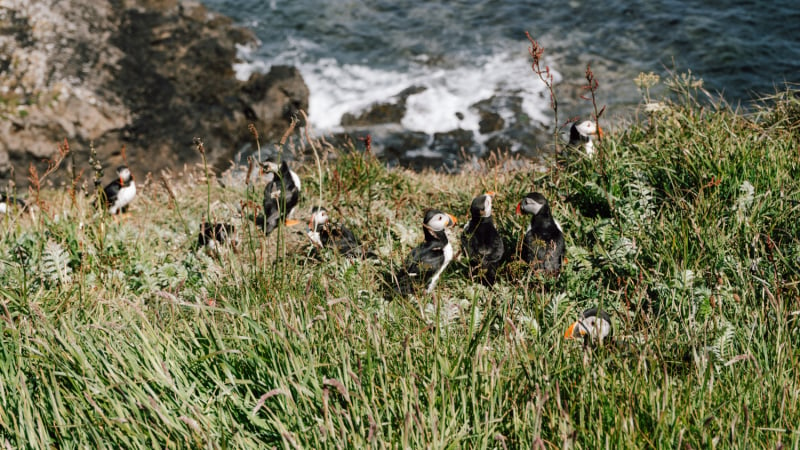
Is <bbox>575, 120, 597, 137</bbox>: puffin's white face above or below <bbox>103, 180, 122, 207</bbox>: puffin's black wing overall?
above

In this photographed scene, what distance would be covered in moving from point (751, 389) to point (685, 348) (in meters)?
0.62

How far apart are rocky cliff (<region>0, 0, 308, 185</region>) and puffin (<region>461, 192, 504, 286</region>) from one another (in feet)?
29.6

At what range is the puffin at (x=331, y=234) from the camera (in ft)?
18.9

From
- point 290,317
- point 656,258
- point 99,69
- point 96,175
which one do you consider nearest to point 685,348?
point 656,258

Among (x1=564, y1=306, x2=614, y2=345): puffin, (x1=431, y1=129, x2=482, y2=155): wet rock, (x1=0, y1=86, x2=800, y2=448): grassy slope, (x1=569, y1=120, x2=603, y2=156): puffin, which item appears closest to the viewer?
(x1=0, y1=86, x2=800, y2=448): grassy slope

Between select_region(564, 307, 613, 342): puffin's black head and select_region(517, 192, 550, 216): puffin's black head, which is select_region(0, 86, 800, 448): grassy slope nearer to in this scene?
select_region(564, 307, 613, 342): puffin's black head

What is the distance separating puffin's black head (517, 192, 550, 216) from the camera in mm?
5293

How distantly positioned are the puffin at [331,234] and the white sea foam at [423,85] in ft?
27.4

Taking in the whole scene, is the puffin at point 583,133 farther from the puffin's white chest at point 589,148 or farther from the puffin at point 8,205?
the puffin at point 8,205

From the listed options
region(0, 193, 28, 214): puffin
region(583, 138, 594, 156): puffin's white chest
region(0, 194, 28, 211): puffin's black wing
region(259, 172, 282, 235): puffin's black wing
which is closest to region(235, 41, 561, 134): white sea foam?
region(0, 194, 28, 211): puffin's black wing

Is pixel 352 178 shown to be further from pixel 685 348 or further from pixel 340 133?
pixel 340 133

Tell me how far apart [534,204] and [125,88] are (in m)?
11.7

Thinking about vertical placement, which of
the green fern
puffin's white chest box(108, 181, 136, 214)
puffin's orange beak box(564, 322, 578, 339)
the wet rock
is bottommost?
the wet rock

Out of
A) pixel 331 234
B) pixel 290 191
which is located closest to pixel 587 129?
pixel 331 234
